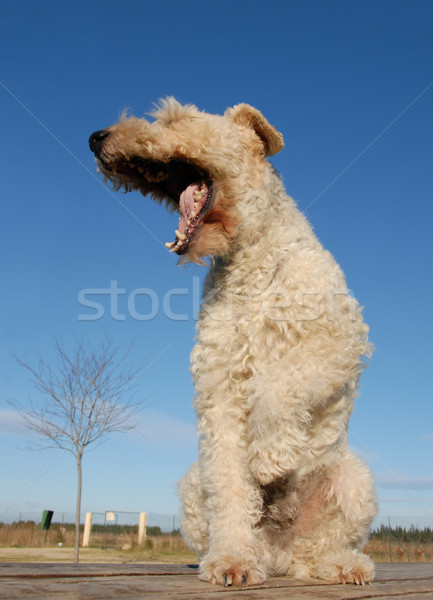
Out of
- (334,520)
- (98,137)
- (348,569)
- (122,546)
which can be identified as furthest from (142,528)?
(98,137)

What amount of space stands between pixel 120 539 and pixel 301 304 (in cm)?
2131

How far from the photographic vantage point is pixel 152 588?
9.09 ft

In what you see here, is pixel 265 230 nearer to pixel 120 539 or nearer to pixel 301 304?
pixel 301 304

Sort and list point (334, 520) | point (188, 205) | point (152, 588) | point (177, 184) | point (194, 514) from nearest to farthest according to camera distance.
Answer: point (152, 588) < point (334, 520) < point (194, 514) < point (188, 205) < point (177, 184)

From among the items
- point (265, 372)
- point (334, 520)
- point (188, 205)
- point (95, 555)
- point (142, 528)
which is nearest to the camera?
point (265, 372)

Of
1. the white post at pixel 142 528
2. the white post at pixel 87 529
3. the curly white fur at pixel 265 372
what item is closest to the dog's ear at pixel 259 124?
the curly white fur at pixel 265 372

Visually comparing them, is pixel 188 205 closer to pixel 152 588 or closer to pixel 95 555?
pixel 152 588

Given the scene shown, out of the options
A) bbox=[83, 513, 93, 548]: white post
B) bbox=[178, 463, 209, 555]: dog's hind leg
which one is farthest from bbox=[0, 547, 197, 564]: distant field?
bbox=[178, 463, 209, 555]: dog's hind leg

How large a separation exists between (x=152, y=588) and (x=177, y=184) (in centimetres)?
308

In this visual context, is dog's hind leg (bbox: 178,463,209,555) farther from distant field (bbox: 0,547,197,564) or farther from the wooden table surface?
distant field (bbox: 0,547,197,564)

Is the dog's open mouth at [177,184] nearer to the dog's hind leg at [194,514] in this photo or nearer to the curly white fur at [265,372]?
the curly white fur at [265,372]

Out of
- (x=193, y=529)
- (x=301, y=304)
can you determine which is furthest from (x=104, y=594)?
(x=301, y=304)

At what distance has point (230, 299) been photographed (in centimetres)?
430

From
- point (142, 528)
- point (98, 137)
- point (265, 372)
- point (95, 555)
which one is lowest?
point (95, 555)
